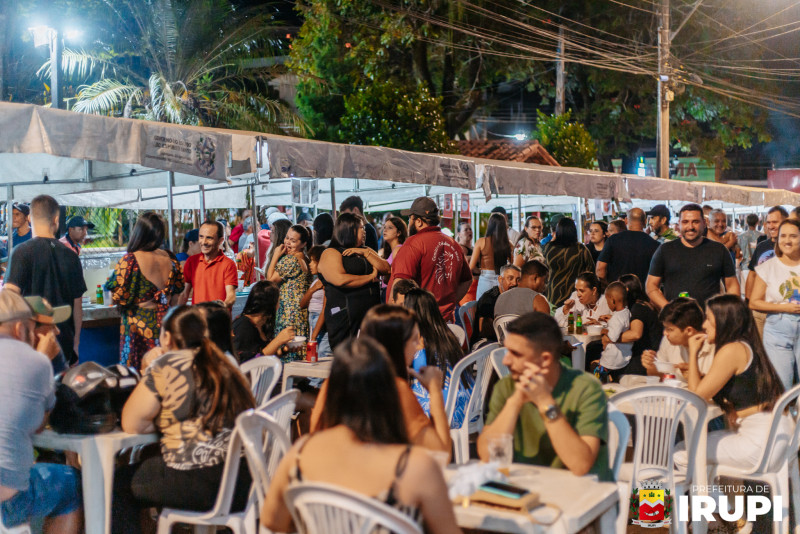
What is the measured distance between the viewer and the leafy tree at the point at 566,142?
2664cm

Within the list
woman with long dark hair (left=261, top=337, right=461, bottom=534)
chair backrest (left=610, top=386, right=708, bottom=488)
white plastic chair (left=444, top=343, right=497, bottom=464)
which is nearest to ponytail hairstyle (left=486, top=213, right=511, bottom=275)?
white plastic chair (left=444, top=343, right=497, bottom=464)

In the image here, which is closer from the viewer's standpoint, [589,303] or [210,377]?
[210,377]

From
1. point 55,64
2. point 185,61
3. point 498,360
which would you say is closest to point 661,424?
point 498,360

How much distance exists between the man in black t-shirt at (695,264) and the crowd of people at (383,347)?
0.02 meters

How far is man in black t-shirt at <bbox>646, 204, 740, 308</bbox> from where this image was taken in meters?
6.71

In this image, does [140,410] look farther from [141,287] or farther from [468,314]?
[468,314]

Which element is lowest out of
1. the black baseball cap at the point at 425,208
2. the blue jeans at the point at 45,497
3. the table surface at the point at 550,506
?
the blue jeans at the point at 45,497

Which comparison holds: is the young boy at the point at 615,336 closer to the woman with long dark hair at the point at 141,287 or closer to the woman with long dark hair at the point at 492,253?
the woman with long dark hair at the point at 492,253

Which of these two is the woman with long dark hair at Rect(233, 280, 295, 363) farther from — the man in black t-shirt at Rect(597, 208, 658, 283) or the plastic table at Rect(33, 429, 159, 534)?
the man in black t-shirt at Rect(597, 208, 658, 283)

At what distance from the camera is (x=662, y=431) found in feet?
14.7

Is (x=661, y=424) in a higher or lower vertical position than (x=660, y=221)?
lower

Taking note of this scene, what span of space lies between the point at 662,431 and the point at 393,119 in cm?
1638

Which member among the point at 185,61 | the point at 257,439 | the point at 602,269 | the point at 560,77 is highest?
the point at 560,77

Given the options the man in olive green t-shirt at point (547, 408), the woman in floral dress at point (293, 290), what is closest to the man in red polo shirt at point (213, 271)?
the woman in floral dress at point (293, 290)
